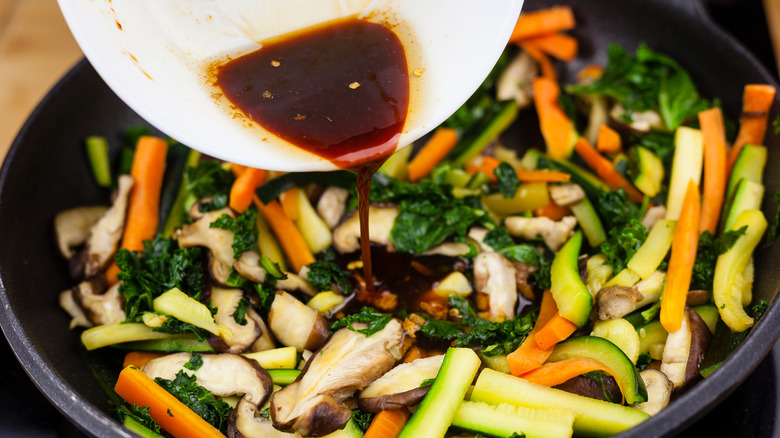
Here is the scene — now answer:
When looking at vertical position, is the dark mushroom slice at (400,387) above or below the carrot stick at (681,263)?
below

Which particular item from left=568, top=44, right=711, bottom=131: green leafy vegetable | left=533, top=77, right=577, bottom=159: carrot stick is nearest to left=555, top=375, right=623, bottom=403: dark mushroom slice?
left=533, top=77, right=577, bottom=159: carrot stick

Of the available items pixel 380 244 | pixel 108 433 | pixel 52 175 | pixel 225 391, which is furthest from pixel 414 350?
pixel 52 175

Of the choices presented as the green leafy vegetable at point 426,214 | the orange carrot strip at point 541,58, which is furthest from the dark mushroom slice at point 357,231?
the orange carrot strip at point 541,58

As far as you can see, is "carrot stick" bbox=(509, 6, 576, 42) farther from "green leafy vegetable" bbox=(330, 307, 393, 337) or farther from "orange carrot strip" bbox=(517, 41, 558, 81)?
"green leafy vegetable" bbox=(330, 307, 393, 337)

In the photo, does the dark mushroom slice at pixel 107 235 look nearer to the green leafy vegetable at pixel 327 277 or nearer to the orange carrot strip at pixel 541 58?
the green leafy vegetable at pixel 327 277

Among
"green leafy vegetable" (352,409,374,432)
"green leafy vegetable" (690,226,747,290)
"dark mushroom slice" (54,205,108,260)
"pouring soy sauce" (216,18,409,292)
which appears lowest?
"green leafy vegetable" (352,409,374,432)

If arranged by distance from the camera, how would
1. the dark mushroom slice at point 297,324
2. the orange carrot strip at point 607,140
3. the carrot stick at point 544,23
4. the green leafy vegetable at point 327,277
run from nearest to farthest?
the dark mushroom slice at point 297,324 → the green leafy vegetable at point 327,277 → the orange carrot strip at point 607,140 → the carrot stick at point 544,23
